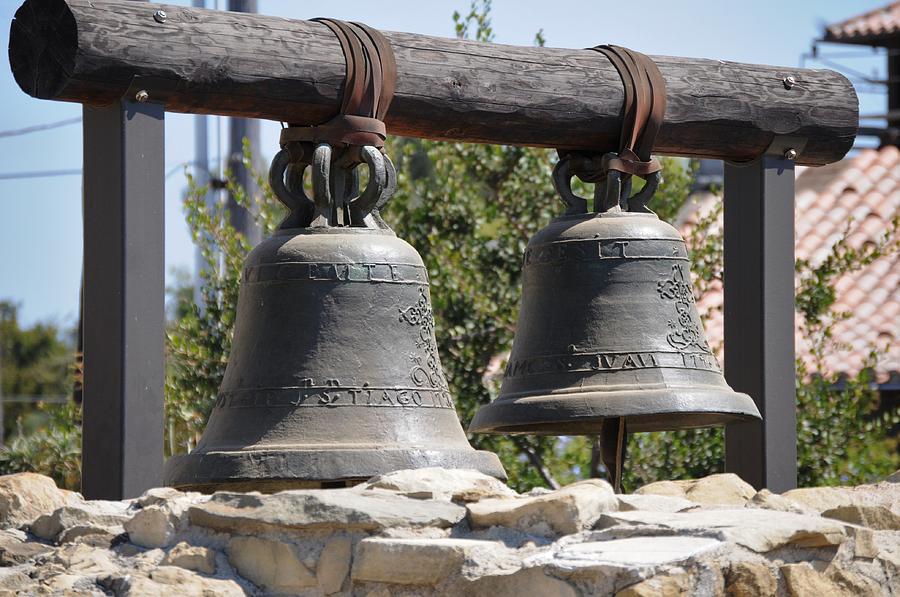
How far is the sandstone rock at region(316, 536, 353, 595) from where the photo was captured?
327 cm

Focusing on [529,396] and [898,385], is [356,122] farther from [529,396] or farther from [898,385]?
[898,385]

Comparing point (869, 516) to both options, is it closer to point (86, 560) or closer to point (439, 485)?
point (439, 485)

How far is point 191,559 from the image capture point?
127 inches

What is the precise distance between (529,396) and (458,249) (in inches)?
177

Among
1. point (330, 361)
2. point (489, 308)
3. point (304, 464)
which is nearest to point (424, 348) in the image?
point (330, 361)

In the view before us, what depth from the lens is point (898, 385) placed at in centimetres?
1083

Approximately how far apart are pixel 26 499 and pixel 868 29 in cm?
1528

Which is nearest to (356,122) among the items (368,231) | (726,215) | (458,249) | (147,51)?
(368,231)

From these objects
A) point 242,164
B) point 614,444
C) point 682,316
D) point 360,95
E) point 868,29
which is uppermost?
point 868,29

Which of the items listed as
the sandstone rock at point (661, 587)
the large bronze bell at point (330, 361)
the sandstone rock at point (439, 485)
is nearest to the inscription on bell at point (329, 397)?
the large bronze bell at point (330, 361)

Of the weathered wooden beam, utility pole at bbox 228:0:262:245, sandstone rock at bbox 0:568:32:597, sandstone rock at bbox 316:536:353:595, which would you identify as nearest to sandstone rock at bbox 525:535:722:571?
sandstone rock at bbox 316:536:353:595

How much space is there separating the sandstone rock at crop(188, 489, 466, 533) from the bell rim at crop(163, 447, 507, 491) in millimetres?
247

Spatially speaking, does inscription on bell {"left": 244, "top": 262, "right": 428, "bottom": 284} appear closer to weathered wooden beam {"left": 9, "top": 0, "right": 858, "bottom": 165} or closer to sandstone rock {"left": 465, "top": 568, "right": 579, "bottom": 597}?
weathered wooden beam {"left": 9, "top": 0, "right": 858, "bottom": 165}

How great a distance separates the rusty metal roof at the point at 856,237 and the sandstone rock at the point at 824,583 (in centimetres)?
643
